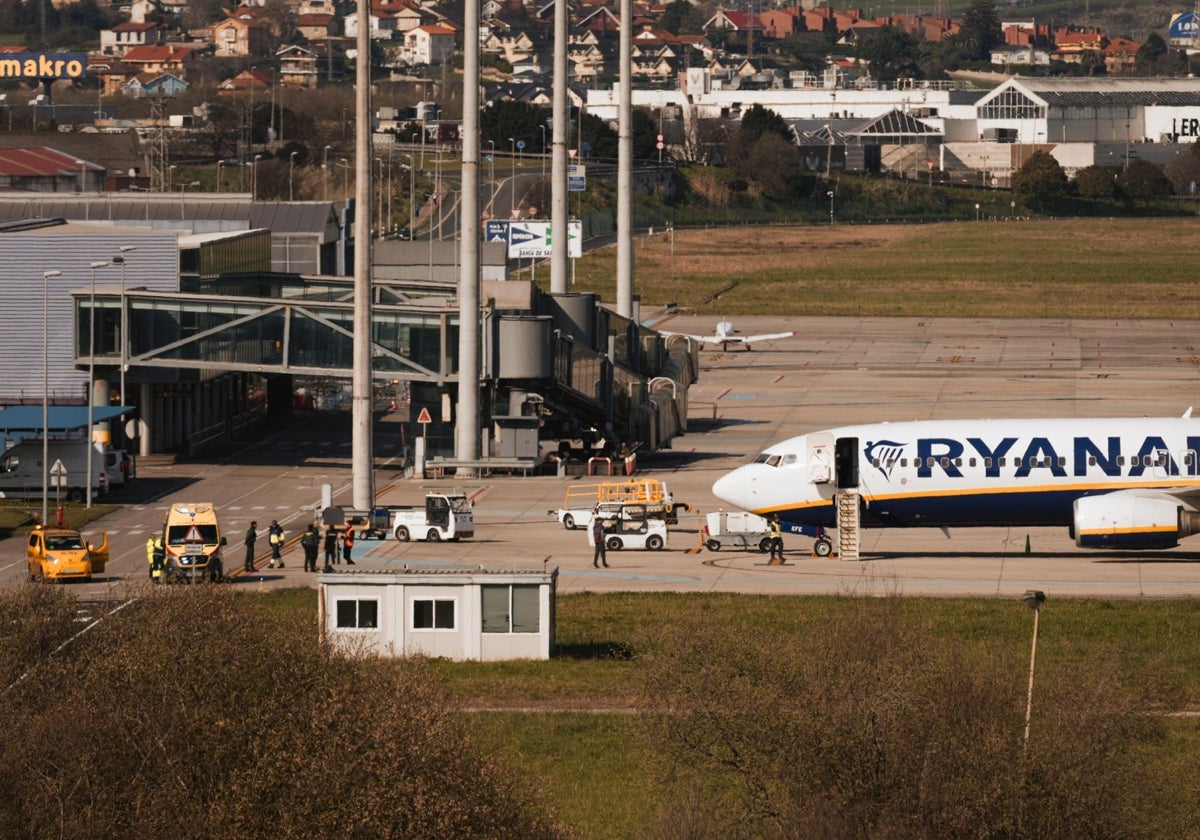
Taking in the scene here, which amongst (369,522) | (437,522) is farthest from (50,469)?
(437,522)

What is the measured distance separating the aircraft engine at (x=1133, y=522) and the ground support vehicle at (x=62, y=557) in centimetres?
3330

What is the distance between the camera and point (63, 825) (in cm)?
2939

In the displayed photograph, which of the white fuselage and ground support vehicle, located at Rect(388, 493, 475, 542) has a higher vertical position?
the white fuselage

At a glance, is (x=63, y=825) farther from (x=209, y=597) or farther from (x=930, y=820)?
(x=930, y=820)

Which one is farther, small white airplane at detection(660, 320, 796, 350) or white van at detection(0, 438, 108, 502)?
small white airplane at detection(660, 320, 796, 350)

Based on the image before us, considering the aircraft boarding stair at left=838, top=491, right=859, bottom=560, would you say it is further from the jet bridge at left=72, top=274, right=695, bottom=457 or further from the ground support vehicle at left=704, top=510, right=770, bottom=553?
the jet bridge at left=72, top=274, right=695, bottom=457

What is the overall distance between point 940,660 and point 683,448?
229ft

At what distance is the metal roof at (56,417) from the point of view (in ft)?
290

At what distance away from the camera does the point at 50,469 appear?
8794cm

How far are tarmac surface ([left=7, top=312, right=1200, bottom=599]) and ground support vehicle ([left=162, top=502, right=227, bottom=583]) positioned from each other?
1342 mm

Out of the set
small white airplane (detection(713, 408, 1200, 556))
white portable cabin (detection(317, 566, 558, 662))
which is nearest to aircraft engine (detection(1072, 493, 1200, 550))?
small white airplane (detection(713, 408, 1200, 556))

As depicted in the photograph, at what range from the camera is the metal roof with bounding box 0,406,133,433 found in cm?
8838

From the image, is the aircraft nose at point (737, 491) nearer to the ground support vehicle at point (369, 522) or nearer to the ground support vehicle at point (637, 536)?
the ground support vehicle at point (637, 536)

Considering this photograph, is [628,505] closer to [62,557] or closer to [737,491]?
[737,491]
